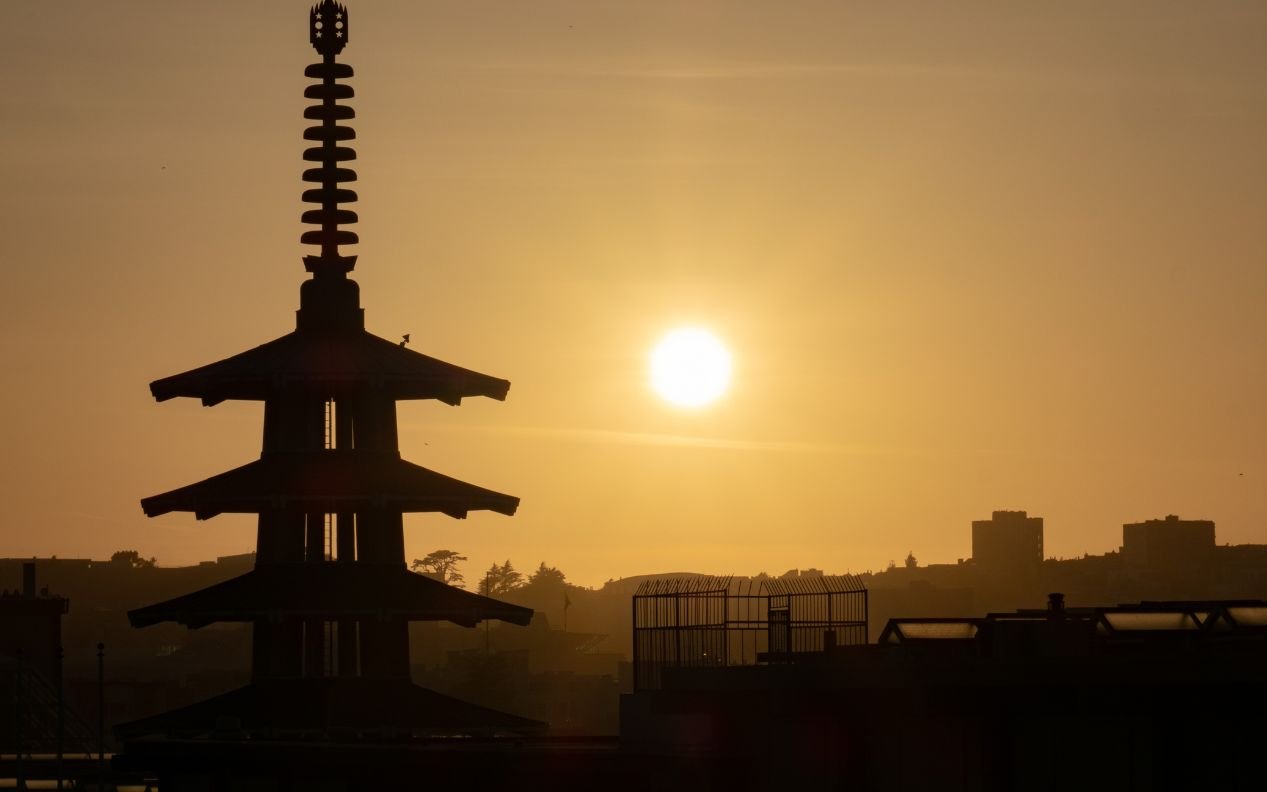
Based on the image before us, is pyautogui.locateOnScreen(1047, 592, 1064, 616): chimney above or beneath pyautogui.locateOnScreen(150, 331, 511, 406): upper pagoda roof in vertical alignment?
beneath

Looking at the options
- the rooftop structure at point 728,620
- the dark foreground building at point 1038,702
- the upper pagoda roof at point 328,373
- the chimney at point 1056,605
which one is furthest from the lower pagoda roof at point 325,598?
the chimney at point 1056,605

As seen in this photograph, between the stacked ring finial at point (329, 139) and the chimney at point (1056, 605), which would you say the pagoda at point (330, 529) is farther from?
the chimney at point (1056, 605)

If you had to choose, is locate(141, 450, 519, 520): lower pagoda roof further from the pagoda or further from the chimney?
the chimney

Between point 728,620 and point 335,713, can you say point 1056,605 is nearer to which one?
point 728,620

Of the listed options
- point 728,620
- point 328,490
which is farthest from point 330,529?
point 728,620

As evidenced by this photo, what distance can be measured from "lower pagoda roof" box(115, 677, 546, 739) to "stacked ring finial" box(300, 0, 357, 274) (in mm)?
17061

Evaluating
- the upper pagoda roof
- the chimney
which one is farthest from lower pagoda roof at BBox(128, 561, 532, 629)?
the chimney

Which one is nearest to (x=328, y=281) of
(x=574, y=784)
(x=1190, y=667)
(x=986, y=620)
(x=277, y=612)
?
(x=277, y=612)

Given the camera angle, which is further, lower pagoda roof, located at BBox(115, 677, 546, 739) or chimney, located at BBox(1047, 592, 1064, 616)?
lower pagoda roof, located at BBox(115, 677, 546, 739)

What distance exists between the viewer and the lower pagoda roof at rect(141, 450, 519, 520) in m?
85.6

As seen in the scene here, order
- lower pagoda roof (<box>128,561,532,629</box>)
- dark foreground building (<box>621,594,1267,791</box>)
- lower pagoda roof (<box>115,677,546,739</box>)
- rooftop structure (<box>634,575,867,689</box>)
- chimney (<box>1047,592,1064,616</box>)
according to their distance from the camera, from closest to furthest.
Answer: dark foreground building (<box>621,594,1267,791</box>) < chimney (<box>1047,592,1064,616</box>) < rooftop structure (<box>634,575,867,689</box>) < lower pagoda roof (<box>115,677,546,739</box>) < lower pagoda roof (<box>128,561,532,629</box>)

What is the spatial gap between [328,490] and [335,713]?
25.9ft

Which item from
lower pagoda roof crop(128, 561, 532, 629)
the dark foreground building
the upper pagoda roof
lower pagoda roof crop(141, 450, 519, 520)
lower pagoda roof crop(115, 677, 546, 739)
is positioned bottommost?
lower pagoda roof crop(115, 677, 546, 739)

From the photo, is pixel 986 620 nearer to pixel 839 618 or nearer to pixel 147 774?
pixel 839 618
